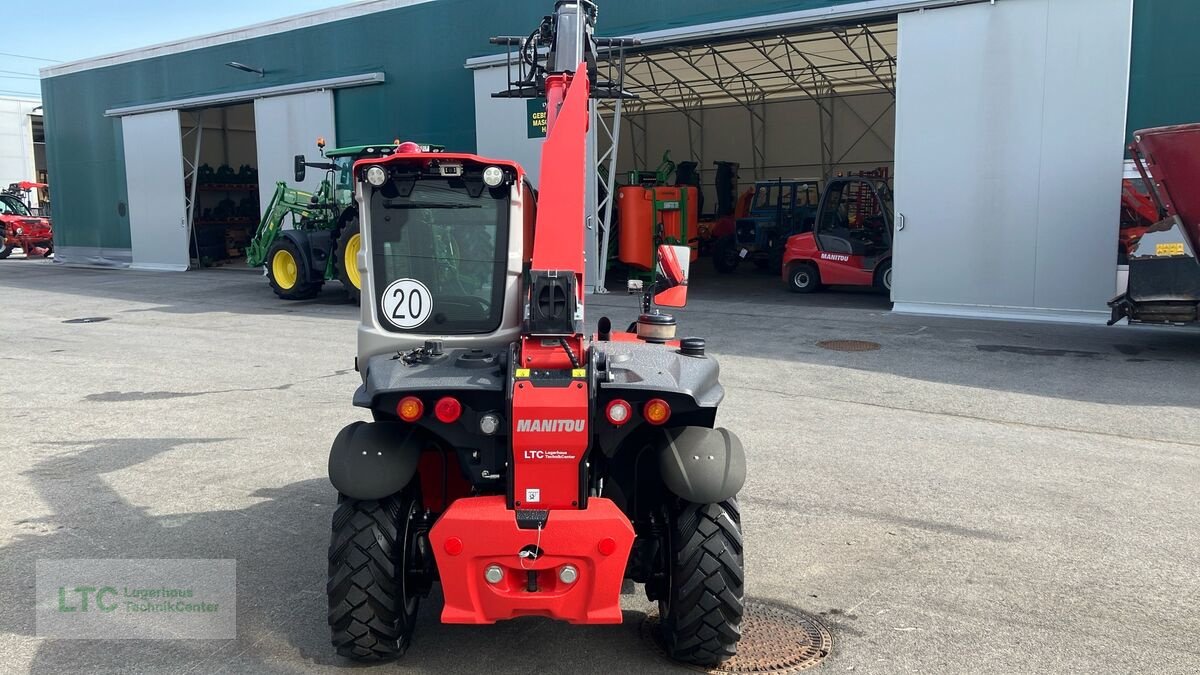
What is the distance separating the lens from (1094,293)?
13.5 m

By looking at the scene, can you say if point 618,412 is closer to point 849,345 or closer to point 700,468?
point 700,468

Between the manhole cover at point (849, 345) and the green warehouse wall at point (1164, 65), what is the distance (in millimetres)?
5195

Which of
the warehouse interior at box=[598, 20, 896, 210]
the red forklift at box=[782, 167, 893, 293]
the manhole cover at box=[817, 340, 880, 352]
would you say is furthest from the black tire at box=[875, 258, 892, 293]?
the warehouse interior at box=[598, 20, 896, 210]

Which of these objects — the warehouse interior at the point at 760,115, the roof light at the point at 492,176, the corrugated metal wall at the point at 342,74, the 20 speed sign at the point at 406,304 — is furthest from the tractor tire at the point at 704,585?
the warehouse interior at the point at 760,115

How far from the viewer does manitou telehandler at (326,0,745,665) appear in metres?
3.46

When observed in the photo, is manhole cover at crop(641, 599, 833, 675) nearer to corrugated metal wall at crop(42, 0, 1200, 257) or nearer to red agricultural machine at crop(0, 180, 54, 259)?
corrugated metal wall at crop(42, 0, 1200, 257)

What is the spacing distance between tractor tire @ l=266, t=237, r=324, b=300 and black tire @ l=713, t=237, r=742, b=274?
10.1m

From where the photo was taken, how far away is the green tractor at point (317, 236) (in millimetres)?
16484

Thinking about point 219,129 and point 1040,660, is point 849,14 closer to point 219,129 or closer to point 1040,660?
point 1040,660

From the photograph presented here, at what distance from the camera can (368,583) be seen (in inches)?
144

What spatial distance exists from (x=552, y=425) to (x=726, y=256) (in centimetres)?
2029

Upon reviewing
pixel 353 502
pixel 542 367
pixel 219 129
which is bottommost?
pixel 353 502


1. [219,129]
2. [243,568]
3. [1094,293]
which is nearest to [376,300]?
[243,568]

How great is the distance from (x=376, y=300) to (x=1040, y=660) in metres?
3.28
